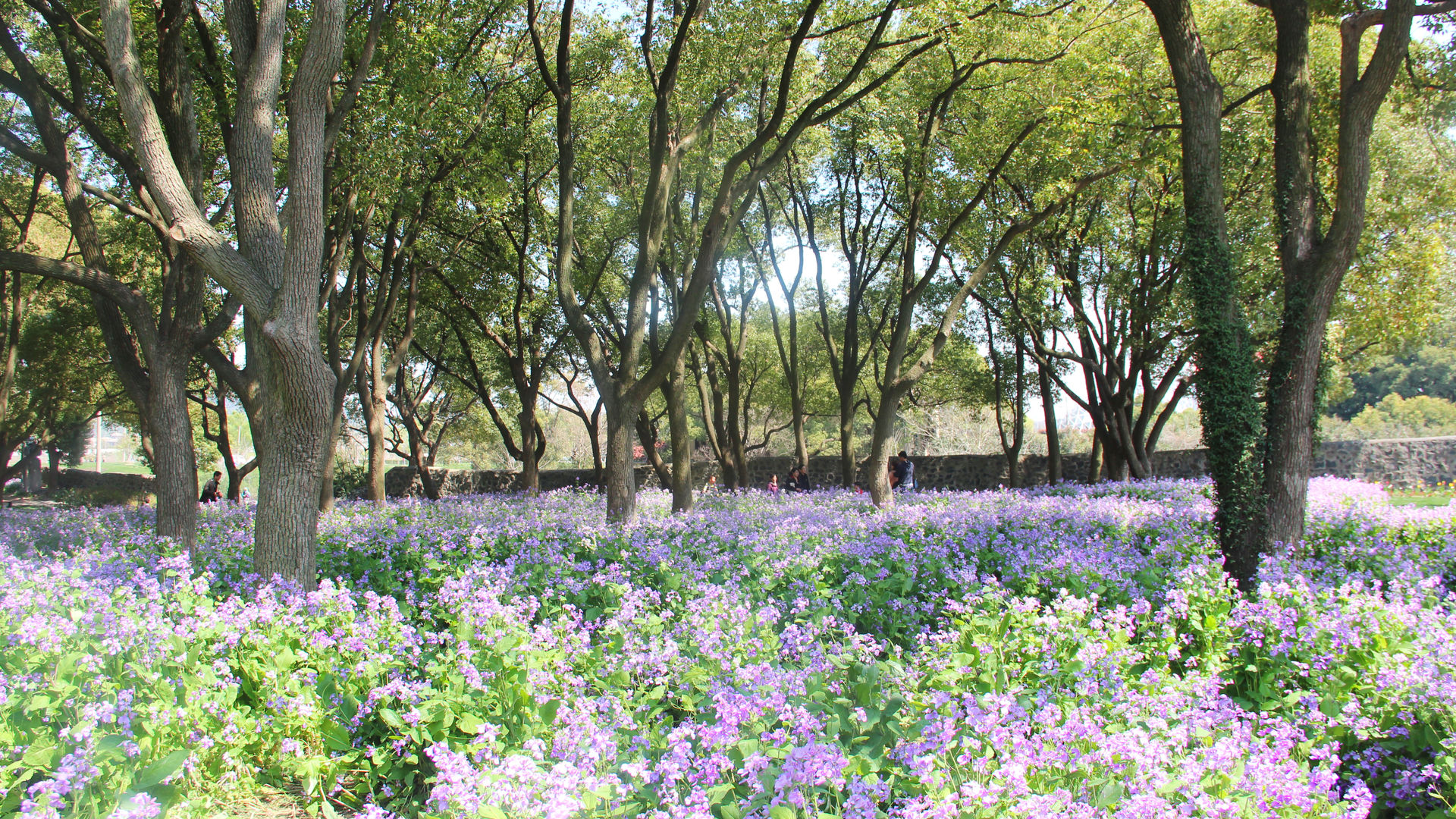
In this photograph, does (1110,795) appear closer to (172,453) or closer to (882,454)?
(172,453)

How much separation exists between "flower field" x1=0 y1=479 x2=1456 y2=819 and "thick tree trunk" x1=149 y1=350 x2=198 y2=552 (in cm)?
209

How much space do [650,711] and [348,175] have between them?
9559 millimetres

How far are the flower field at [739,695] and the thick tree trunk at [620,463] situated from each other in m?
3.54

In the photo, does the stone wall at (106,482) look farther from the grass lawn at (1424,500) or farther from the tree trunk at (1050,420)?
the grass lawn at (1424,500)

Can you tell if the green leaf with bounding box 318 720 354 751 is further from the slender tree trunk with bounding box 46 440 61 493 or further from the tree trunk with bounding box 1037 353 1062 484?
the slender tree trunk with bounding box 46 440 61 493

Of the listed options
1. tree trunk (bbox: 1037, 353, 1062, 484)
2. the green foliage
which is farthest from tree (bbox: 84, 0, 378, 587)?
the green foliage

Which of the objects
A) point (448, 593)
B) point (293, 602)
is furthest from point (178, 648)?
point (448, 593)

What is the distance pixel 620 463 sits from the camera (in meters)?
9.65

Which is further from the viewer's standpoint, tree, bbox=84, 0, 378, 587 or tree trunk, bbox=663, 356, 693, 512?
tree trunk, bbox=663, 356, 693, 512

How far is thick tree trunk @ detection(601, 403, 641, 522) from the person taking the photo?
31.5ft

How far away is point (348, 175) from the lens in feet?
34.4

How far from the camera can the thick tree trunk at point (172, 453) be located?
8.14 meters

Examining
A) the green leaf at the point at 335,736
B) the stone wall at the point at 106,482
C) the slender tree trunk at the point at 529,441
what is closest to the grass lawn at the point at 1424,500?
the slender tree trunk at the point at 529,441

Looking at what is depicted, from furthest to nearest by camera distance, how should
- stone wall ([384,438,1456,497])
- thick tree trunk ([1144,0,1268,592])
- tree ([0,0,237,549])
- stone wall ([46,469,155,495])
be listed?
stone wall ([46,469,155,495])
stone wall ([384,438,1456,497])
tree ([0,0,237,549])
thick tree trunk ([1144,0,1268,592])
